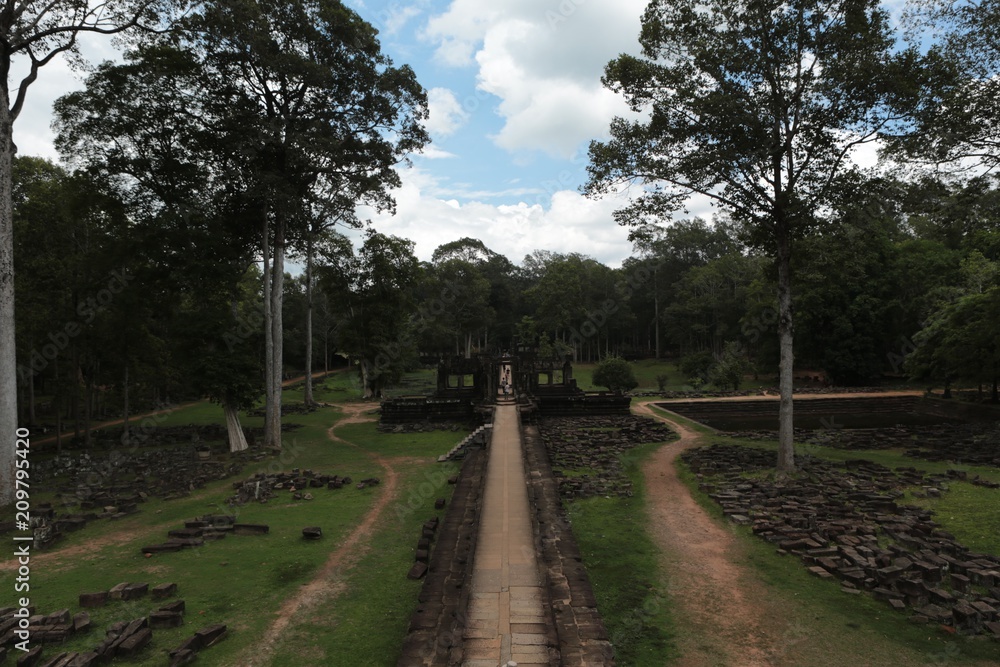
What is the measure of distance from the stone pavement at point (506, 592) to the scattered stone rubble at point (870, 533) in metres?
4.59

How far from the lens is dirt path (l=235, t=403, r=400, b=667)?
6.08 metres

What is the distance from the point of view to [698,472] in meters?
14.5

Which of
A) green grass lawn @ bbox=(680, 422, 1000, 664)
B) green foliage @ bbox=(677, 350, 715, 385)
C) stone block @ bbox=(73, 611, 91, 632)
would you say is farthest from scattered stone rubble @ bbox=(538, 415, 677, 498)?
green foliage @ bbox=(677, 350, 715, 385)

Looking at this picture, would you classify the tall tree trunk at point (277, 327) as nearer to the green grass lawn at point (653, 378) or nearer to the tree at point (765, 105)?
the tree at point (765, 105)

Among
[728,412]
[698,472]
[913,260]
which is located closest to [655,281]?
[913,260]

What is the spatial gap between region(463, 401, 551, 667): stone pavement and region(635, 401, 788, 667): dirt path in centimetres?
175

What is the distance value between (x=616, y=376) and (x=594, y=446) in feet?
52.1

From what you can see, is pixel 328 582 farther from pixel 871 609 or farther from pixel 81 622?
pixel 871 609

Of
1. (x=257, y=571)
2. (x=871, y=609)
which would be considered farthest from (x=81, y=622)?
(x=871, y=609)

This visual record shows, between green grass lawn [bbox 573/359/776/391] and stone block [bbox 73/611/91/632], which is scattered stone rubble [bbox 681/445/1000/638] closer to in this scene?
stone block [bbox 73/611/91/632]

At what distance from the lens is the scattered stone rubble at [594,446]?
1309 cm

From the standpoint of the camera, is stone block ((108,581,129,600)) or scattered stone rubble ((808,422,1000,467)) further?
scattered stone rubble ((808,422,1000,467))

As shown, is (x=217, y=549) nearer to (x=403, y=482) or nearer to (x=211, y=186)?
(x=403, y=482)

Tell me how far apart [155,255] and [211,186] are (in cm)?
352
